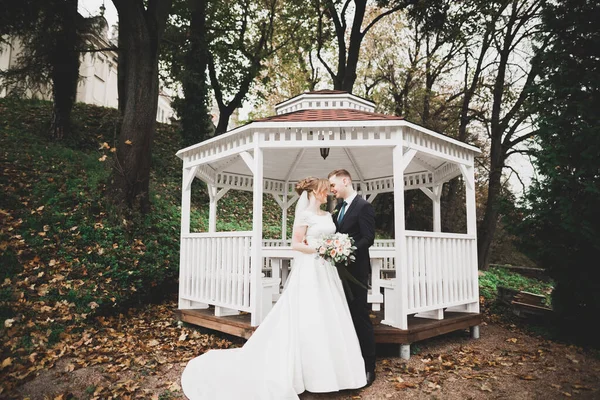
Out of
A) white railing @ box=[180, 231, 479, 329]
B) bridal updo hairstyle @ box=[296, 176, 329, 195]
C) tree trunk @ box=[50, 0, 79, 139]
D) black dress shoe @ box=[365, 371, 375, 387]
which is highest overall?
tree trunk @ box=[50, 0, 79, 139]

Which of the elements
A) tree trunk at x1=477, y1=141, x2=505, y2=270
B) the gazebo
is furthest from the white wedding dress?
tree trunk at x1=477, y1=141, x2=505, y2=270

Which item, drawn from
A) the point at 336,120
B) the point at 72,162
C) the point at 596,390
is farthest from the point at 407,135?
the point at 72,162

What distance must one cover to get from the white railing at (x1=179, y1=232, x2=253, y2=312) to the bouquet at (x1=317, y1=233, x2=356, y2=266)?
6.25 feet

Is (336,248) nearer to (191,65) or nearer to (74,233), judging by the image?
(74,233)

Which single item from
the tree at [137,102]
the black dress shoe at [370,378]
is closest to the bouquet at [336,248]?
the black dress shoe at [370,378]

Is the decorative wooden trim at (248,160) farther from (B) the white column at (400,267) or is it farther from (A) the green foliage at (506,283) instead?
(A) the green foliage at (506,283)

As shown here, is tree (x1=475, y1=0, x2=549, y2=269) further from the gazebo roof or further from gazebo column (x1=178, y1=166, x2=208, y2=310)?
gazebo column (x1=178, y1=166, x2=208, y2=310)

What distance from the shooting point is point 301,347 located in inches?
175

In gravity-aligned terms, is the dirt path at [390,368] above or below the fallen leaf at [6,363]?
below

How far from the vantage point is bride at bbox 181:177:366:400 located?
14.1 ft

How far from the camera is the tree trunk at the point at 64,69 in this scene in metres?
11.7

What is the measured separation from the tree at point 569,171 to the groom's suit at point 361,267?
393 centimetres

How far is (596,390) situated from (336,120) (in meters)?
4.86

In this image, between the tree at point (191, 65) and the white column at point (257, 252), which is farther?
the tree at point (191, 65)
